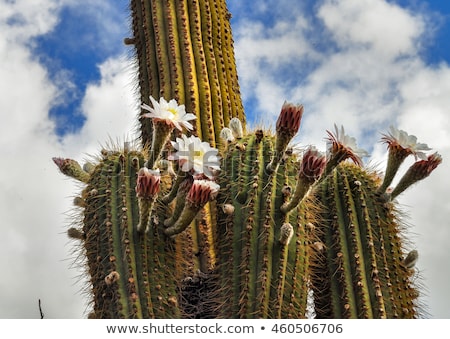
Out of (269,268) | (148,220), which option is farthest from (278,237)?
(148,220)

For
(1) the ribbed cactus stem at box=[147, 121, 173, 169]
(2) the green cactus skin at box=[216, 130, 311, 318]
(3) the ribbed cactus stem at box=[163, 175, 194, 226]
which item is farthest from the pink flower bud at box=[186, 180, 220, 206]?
(1) the ribbed cactus stem at box=[147, 121, 173, 169]

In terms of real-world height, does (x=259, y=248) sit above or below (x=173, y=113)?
below

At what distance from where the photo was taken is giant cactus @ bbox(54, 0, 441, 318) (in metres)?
3.45

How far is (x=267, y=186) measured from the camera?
367cm

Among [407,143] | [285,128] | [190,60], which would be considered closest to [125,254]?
[285,128]

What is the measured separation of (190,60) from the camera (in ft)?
17.5

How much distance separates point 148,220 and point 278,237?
70 cm

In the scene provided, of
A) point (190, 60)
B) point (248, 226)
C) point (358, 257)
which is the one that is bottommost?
point (358, 257)

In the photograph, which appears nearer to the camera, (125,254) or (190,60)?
(125,254)

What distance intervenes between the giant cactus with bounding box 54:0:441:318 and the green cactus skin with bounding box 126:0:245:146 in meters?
0.97

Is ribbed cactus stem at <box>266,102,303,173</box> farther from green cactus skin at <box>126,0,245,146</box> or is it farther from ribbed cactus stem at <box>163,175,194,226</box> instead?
green cactus skin at <box>126,0,245,146</box>

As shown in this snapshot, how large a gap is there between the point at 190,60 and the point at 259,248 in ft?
7.49

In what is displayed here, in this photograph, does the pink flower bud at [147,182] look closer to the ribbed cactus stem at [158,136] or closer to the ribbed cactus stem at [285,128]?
the ribbed cactus stem at [158,136]

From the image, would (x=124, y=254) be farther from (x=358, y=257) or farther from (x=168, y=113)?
(x=358, y=257)
